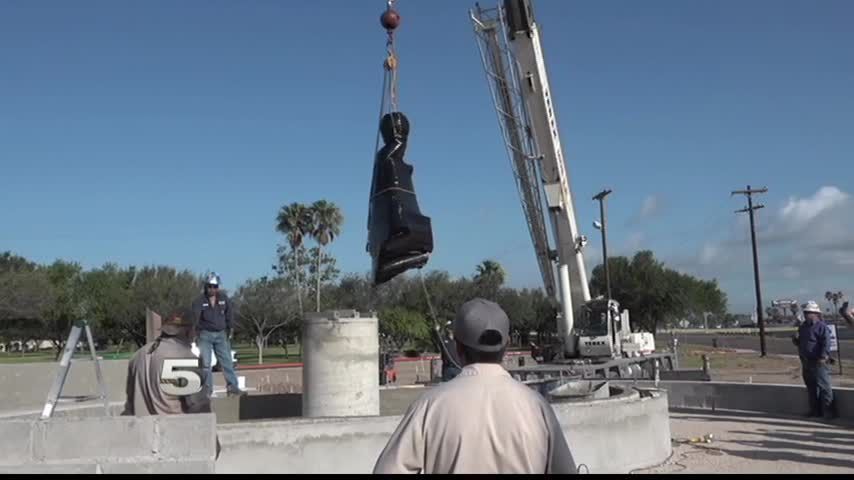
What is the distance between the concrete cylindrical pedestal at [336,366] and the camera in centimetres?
898

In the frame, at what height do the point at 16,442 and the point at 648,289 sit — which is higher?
the point at 648,289

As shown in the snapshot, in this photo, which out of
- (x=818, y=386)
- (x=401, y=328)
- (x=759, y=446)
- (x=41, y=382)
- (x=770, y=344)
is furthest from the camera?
(x=770, y=344)

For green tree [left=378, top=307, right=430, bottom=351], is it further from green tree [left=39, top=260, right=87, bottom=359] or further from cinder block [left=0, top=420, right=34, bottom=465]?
cinder block [left=0, top=420, right=34, bottom=465]

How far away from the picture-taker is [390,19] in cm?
1001

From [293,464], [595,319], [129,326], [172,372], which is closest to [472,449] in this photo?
Answer: [172,372]

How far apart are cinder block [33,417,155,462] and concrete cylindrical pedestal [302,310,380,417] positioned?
11.1 ft

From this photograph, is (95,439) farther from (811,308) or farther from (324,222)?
(324,222)

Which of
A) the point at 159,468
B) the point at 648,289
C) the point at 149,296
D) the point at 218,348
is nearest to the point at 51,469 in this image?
the point at 159,468

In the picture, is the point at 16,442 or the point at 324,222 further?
the point at 324,222

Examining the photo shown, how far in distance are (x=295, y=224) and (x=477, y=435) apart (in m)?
56.5

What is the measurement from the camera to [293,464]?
729 centimetres

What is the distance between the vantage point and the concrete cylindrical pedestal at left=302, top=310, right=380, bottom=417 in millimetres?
8977

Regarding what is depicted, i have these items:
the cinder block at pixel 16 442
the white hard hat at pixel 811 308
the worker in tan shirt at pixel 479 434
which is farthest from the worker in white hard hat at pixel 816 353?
the worker in tan shirt at pixel 479 434
